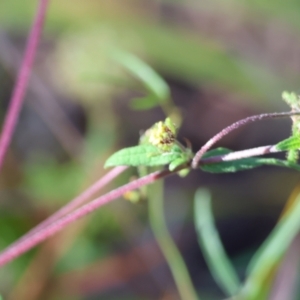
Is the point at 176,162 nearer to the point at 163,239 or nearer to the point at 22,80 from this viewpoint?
the point at 22,80

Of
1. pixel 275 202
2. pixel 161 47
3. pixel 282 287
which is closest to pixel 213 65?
pixel 161 47

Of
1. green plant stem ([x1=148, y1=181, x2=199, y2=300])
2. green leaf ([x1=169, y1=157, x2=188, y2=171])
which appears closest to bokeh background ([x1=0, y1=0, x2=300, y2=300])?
green plant stem ([x1=148, y1=181, x2=199, y2=300])

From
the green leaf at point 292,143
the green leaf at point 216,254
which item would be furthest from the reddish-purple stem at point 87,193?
the green leaf at point 216,254

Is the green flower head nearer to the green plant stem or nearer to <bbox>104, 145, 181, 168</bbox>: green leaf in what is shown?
<bbox>104, 145, 181, 168</bbox>: green leaf

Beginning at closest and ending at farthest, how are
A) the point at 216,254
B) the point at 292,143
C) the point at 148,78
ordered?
the point at 292,143 < the point at 148,78 < the point at 216,254

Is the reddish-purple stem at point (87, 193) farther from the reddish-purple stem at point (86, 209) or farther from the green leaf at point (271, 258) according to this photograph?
the green leaf at point (271, 258)

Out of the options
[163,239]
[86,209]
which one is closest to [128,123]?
[163,239]
